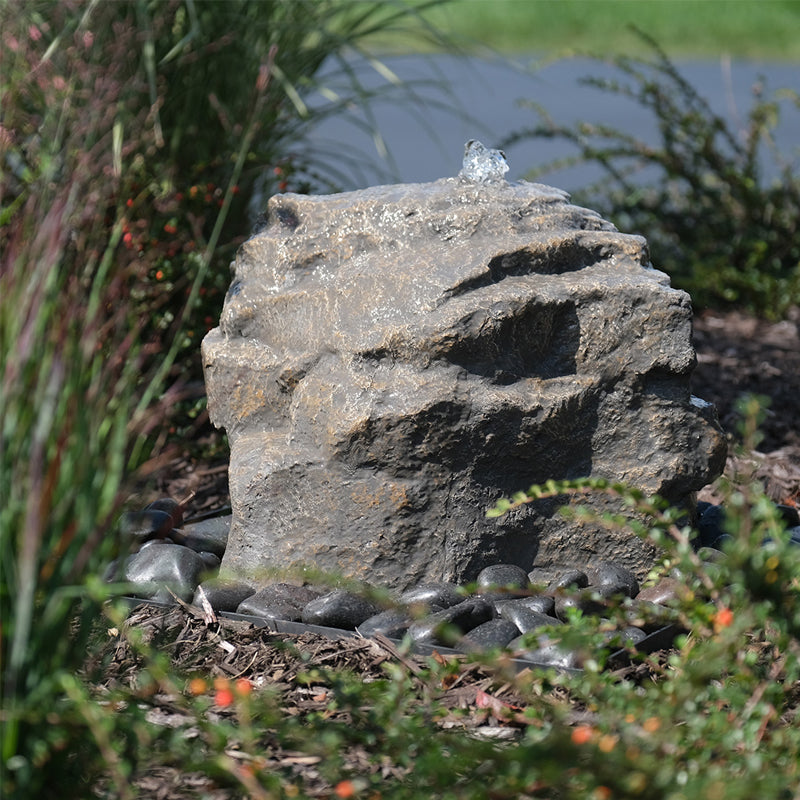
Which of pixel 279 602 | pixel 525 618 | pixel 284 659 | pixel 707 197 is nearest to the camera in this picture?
pixel 284 659

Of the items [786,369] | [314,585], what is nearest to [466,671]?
[314,585]

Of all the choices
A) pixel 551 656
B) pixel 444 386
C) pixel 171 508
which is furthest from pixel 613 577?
pixel 171 508

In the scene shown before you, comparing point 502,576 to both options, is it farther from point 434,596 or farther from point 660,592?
point 660,592

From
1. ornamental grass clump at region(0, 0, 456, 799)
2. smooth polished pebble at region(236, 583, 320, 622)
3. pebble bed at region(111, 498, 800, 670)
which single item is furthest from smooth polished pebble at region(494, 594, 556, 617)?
ornamental grass clump at region(0, 0, 456, 799)

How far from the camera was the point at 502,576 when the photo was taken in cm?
289

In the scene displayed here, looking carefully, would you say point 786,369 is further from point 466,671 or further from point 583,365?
point 466,671

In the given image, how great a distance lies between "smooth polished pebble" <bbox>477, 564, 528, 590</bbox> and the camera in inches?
113

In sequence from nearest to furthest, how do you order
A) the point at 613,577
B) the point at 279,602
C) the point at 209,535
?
the point at 279,602 < the point at 613,577 < the point at 209,535

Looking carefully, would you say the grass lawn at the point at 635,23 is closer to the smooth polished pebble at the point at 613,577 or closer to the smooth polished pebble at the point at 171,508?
the smooth polished pebble at the point at 171,508

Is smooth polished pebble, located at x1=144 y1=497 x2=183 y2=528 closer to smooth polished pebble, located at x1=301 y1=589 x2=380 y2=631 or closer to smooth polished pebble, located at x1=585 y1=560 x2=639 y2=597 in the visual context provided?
smooth polished pebble, located at x1=301 y1=589 x2=380 y2=631

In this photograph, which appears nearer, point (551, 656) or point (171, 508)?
point (551, 656)

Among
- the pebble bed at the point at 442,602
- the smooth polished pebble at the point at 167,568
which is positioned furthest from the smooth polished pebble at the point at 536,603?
the smooth polished pebble at the point at 167,568

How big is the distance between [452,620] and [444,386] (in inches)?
23.4

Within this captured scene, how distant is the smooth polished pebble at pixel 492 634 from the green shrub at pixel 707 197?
3623 millimetres
